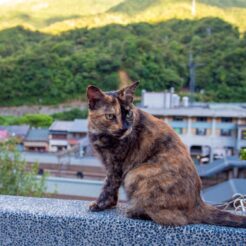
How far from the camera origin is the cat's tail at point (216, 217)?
996mm

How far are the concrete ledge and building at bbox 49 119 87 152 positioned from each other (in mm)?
8970

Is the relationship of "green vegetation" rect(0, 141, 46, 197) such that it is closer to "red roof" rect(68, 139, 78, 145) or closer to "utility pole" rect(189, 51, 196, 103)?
"red roof" rect(68, 139, 78, 145)

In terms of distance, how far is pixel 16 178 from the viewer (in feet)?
15.6

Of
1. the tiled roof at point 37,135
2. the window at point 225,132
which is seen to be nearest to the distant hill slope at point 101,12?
the tiled roof at point 37,135

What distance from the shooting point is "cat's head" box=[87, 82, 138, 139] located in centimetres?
112

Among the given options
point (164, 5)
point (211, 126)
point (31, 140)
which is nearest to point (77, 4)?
point (164, 5)

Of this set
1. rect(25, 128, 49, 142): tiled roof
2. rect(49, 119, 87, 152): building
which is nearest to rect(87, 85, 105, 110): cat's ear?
rect(49, 119, 87, 152): building

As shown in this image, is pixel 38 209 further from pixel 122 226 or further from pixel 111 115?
pixel 111 115

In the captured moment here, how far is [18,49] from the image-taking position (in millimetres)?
17234

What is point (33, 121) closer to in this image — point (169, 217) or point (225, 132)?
point (225, 132)

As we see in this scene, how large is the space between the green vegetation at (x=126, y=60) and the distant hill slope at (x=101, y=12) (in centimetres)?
163

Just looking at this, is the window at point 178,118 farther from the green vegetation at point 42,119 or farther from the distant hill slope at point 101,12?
the distant hill slope at point 101,12

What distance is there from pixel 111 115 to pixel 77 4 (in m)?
24.0

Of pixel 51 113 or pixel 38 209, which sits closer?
pixel 38 209
